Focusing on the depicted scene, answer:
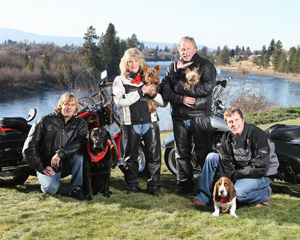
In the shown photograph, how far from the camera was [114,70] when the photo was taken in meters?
37.4

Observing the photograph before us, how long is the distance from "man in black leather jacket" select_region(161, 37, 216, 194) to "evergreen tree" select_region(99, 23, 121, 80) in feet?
109

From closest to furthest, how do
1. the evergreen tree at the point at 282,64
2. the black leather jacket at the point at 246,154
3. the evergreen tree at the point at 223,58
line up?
1. the black leather jacket at the point at 246,154
2. the evergreen tree at the point at 223,58
3. the evergreen tree at the point at 282,64

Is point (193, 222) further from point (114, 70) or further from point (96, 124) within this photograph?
point (114, 70)

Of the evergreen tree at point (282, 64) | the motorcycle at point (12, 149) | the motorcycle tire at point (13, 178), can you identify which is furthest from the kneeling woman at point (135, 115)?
the evergreen tree at point (282, 64)

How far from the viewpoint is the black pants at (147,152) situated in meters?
3.59

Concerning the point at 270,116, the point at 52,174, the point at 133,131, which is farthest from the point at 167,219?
the point at 270,116

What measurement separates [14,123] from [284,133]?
2981 mm

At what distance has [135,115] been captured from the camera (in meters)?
3.52

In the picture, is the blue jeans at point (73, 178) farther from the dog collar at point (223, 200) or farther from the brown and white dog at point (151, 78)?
the dog collar at point (223, 200)

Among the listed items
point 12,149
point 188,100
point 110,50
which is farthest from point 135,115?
point 110,50

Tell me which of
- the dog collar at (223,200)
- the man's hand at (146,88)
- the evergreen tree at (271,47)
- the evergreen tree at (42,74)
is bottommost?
the evergreen tree at (42,74)

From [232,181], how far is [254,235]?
0.68 m

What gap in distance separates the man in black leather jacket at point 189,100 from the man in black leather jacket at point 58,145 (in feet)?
3.33

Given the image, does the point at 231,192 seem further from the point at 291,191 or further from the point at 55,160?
the point at 55,160
